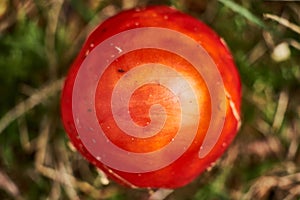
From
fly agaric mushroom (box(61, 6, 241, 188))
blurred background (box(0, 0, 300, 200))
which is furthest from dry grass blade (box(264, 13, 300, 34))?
fly agaric mushroom (box(61, 6, 241, 188))

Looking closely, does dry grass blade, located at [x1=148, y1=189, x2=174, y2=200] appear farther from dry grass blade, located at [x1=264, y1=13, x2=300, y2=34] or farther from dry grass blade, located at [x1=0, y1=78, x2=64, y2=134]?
dry grass blade, located at [x1=264, y1=13, x2=300, y2=34]

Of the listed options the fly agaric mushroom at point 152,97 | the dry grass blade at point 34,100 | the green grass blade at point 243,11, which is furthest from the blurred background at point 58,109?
the fly agaric mushroom at point 152,97

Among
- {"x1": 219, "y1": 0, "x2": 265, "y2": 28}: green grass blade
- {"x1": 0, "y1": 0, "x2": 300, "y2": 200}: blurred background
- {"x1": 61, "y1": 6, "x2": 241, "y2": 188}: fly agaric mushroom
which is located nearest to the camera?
{"x1": 61, "y1": 6, "x2": 241, "y2": 188}: fly agaric mushroom

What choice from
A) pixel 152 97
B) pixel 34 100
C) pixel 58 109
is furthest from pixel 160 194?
pixel 152 97

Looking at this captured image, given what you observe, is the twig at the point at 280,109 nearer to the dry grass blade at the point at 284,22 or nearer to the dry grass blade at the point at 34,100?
→ the dry grass blade at the point at 284,22

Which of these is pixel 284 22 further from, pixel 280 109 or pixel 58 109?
pixel 58 109

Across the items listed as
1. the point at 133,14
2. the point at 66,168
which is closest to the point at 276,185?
the point at 66,168

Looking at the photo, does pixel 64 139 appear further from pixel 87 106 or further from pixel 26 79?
pixel 87 106

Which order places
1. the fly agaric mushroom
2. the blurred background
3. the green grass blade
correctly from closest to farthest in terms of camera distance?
the fly agaric mushroom, the green grass blade, the blurred background
